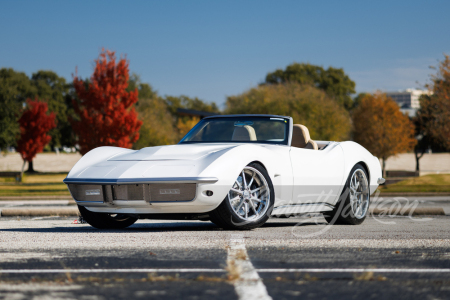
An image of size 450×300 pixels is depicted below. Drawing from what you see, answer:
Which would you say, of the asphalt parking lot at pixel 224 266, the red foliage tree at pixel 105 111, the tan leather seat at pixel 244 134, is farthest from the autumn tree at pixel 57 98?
the asphalt parking lot at pixel 224 266

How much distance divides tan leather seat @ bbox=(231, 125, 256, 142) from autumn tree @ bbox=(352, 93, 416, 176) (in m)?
46.7

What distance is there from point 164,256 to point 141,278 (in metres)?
0.95

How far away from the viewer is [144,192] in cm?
630

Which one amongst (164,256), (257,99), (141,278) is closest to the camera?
(141,278)

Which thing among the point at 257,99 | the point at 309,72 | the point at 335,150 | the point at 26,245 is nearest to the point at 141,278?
the point at 26,245

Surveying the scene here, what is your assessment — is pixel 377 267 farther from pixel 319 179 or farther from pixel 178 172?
pixel 319 179

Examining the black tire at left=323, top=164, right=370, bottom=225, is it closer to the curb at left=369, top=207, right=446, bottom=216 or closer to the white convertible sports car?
the white convertible sports car

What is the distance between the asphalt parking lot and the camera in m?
3.32

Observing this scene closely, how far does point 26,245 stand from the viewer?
213 inches

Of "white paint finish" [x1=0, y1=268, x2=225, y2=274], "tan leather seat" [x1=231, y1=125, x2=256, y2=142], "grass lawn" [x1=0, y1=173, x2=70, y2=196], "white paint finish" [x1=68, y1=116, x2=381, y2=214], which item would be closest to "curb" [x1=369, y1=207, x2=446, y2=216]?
"white paint finish" [x1=68, y1=116, x2=381, y2=214]

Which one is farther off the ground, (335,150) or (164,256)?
(335,150)

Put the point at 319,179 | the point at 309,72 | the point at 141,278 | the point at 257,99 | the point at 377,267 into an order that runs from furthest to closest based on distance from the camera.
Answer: the point at 309,72 < the point at 257,99 < the point at 319,179 < the point at 377,267 < the point at 141,278

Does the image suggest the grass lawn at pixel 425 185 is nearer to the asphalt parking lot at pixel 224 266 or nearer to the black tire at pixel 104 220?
the black tire at pixel 104 220

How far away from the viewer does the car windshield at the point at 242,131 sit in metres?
7.84
